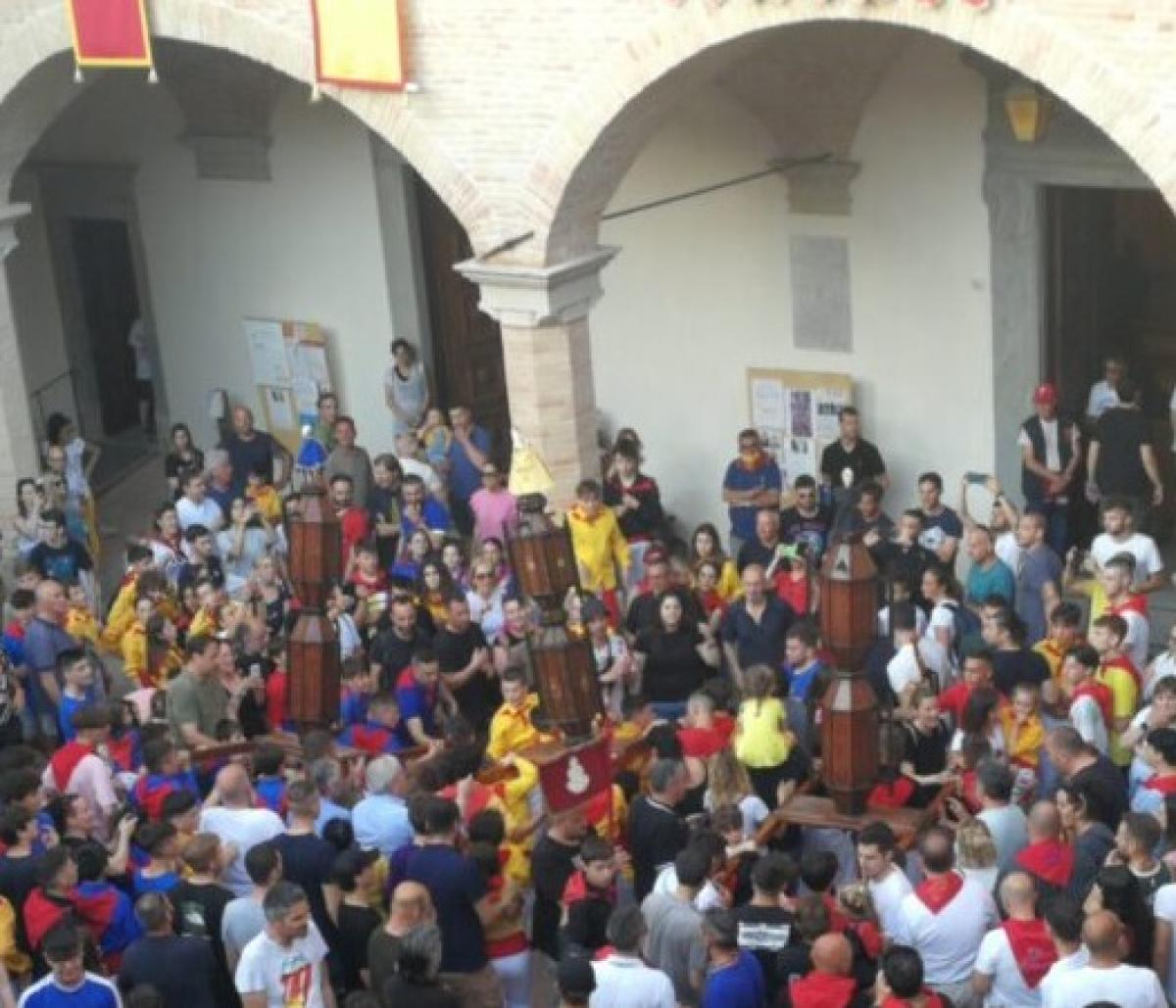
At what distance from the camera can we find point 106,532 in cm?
1831

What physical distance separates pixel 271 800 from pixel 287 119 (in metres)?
9.58

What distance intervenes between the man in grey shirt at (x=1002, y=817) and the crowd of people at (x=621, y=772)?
1cm

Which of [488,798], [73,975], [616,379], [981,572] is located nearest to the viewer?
[73,975]

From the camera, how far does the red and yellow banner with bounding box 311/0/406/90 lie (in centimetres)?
1320

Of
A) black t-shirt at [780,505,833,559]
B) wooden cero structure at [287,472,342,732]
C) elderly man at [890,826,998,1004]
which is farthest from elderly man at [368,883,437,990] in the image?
black t-shirt at [780,505,833,559]

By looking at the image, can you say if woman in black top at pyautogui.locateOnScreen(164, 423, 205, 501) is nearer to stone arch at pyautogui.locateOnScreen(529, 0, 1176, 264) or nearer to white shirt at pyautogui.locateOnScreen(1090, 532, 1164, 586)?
stone arch at pyautogui.locateOnScreen(529, 0, 1176, 264)

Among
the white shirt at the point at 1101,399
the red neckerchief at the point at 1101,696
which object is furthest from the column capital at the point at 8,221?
the red neckerchief at the point at 1101,696

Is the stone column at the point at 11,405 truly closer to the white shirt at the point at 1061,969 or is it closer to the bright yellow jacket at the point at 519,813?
the bright yellow jacket at the point at 519,813

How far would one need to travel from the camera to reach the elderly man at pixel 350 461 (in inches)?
612

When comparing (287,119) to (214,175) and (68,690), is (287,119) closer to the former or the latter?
(214,175)

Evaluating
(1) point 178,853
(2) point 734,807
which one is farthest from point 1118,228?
(1) point 178,853

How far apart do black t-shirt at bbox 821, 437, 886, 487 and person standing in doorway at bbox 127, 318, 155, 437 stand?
8269mm

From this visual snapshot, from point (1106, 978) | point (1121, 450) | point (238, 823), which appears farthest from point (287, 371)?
point (1106, 978)

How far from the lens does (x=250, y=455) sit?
16.4 meters
